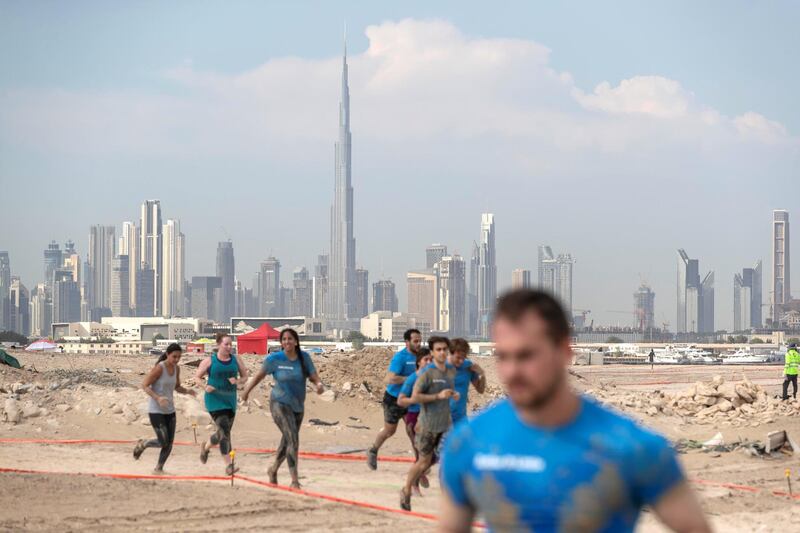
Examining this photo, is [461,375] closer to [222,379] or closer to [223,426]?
[222,379]

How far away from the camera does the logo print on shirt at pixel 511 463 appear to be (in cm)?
318

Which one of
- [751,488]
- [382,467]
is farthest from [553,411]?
[382,467]

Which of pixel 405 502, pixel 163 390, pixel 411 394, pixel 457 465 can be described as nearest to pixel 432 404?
pixel 411 394

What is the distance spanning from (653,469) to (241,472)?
1196cm

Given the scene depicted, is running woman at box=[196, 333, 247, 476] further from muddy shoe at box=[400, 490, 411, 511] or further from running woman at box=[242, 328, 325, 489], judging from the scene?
muddy shoe at box=[400, 490, 411, 511]

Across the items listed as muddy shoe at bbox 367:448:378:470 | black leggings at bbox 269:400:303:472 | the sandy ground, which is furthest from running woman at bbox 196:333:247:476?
muddy shoe at bbox 367:448:378:470

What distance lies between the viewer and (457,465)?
3.34 meters

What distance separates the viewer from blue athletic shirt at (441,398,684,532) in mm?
3174

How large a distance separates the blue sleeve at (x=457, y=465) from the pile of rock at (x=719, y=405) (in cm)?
2035

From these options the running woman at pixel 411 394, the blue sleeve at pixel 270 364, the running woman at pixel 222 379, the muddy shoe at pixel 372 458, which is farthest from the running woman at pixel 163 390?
the muddy shoe at pixel 372 458

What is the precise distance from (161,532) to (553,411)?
752cm

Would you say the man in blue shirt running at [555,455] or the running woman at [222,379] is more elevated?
the man in blue shirt running at [555,455]

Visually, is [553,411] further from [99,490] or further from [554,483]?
[99,490]

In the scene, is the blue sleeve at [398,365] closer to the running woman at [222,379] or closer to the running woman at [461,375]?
the running woman at [461,375]
